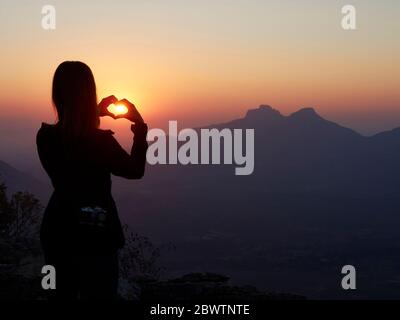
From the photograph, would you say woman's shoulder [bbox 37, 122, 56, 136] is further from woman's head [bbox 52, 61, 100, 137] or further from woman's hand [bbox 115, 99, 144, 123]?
woman's hand [bbox 115, 99, 144, 123]

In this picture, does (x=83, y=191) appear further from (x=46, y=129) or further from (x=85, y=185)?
(x=46, y=129)

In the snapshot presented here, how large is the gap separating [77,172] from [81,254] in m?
0.50

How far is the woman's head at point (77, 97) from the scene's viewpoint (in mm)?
4246

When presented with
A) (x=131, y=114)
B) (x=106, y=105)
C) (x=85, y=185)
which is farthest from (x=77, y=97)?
(x=85, y=185)

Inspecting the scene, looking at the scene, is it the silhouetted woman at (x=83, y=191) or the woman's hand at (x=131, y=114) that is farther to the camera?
the woman's hand at (x=131, y=114)

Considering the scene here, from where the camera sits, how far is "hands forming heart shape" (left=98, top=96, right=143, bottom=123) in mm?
4418

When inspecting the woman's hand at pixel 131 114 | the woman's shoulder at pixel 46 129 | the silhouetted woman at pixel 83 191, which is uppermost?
the woman's hand at pixel 131 114

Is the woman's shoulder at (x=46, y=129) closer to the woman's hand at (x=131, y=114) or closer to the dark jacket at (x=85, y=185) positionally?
the dark jacket at (x=85, y=185)

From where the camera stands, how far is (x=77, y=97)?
168 inches

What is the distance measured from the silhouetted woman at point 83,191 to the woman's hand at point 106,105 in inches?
5.8

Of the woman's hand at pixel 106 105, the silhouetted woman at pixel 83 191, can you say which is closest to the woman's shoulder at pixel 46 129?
the silhouetted woman at pixel 83 191

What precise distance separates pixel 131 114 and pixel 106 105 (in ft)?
0.58

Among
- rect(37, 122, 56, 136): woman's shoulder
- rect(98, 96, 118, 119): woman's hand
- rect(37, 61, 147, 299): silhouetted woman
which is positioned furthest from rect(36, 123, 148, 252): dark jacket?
rect(98, 96, 118, 119): woman's hand

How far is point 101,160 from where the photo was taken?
13.8 feet
